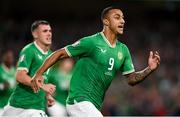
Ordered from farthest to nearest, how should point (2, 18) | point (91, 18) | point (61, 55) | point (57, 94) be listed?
point (91, 18), point (2, 18), point (57, 94), point (61, 55)

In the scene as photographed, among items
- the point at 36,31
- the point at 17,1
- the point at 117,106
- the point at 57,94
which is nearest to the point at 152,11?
the point at 17,1

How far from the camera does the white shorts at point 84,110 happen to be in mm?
9727

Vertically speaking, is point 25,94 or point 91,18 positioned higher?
point 25,94

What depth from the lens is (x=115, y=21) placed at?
1033 cm

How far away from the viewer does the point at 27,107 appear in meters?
11.4

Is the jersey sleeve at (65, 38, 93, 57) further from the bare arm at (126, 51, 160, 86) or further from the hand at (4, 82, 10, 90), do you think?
the hand at (4, 82, 10, 90)

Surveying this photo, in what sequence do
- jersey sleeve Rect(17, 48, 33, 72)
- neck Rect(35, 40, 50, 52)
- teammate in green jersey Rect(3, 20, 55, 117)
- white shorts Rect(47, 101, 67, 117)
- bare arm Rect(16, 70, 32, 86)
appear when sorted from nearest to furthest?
bare arm Rect(16, 70, 32, 86)
jersey sleeve Rect(17, 48, 33, 72)
teammate in green jersey Rect(3, 20, 55, 117)
neck Rect(35, 40, 50, 52)
white shorts Rect(47, 101, 67, 117)

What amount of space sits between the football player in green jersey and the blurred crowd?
10.2 m

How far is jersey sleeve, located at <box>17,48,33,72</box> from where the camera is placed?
1105 centimetres

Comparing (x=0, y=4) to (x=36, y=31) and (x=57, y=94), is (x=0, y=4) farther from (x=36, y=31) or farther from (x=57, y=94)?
(x=36, y=31)

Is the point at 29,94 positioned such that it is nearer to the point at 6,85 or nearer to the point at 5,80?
the point at 6,85

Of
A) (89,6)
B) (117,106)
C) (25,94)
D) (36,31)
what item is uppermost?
(36,31)

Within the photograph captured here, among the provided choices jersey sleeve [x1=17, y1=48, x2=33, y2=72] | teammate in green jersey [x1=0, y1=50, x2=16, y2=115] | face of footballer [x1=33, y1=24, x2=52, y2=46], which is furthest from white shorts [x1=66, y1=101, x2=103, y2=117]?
teammate in green jersey [x1=0, y1=50, x2=16, y2=115]

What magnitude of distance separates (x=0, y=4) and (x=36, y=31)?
14.3 meters
